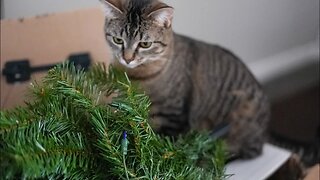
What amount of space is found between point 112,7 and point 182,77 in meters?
0.29

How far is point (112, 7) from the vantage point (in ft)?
2.45

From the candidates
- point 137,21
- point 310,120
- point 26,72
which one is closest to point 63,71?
point 137,21

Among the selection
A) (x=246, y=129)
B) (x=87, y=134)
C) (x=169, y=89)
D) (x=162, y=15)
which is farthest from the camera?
(x=246, y=129)

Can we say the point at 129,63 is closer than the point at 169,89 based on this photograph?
Yes

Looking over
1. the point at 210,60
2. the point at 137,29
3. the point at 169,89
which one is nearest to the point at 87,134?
the point at 137,29

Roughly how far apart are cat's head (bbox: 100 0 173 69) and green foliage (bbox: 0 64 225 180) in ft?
0.55

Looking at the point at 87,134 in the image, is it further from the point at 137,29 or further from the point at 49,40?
the point at 49,40

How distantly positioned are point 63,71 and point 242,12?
0.39m

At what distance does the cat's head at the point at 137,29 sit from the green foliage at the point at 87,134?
0.17 meters

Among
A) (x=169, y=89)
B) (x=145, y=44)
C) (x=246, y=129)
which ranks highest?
(x=145, y=44)

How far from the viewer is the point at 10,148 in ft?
1.50

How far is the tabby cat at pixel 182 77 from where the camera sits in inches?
29.8

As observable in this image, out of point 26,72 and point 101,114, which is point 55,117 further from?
point 26,72

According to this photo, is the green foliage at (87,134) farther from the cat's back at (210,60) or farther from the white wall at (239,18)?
the cat's back at (210,60)
